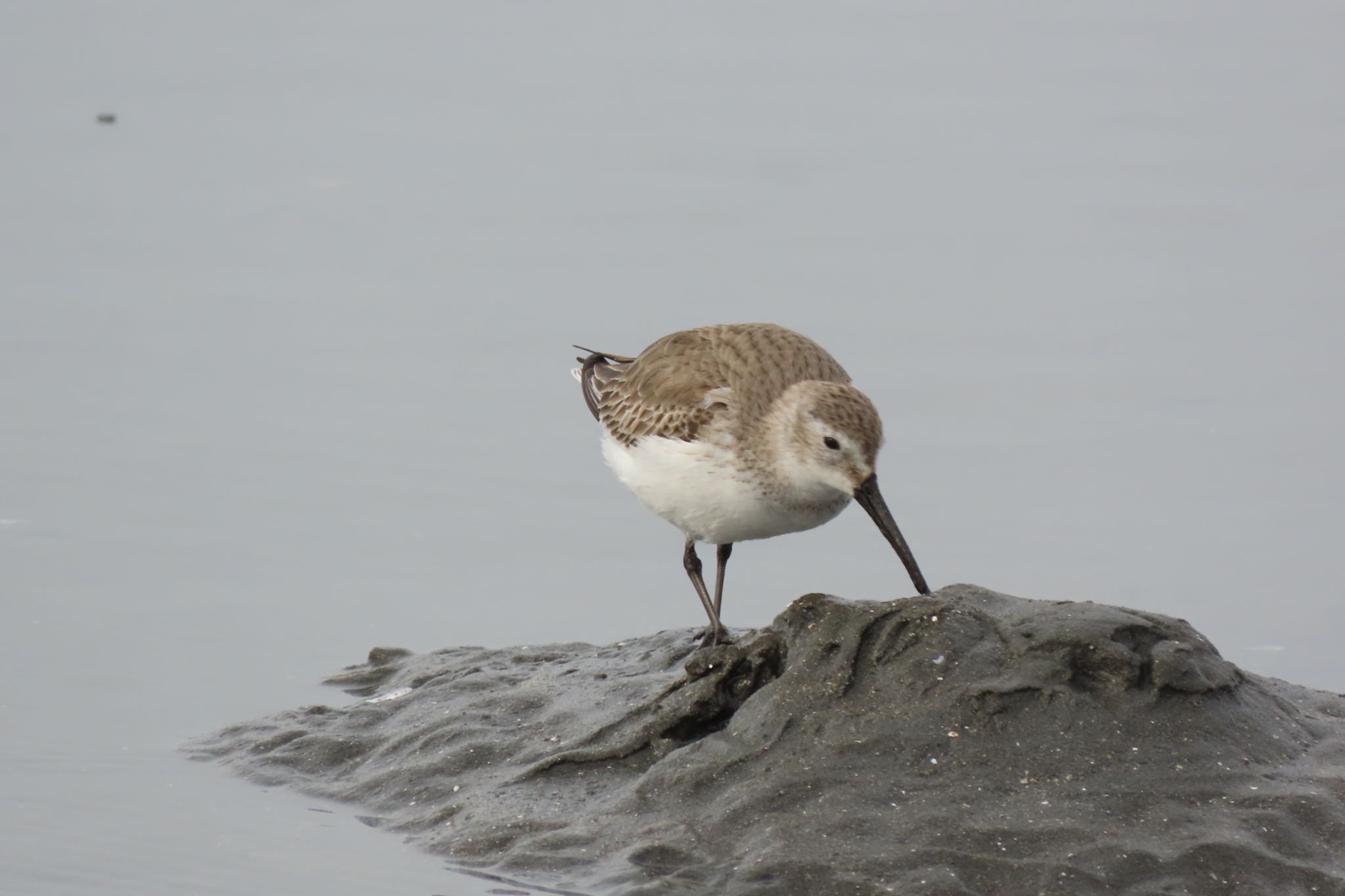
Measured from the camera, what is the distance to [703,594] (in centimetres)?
805

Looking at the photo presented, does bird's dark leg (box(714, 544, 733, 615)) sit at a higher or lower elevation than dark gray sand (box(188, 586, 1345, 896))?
higher

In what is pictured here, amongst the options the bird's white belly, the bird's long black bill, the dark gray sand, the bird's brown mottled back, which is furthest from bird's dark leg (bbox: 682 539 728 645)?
the bird's long black bill

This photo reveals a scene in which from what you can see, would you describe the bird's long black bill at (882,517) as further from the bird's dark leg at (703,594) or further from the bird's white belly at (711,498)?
the bird's dark leg at (703,594)

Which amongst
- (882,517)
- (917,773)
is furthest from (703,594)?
(917,773)

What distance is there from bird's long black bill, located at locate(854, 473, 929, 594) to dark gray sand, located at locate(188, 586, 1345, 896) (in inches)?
16.2

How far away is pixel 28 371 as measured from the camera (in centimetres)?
1048

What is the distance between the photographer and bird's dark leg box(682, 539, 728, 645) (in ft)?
25.7

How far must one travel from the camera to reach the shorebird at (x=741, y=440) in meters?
7.16

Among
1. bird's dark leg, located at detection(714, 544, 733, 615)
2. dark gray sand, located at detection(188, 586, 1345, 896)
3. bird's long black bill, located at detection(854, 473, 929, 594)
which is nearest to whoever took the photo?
dark gray sand, located at detection(188, 586, 1345, 896)

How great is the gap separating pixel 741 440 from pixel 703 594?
927 millimetres

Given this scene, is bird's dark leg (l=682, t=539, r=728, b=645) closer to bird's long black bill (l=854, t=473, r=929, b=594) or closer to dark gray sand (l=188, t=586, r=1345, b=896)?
dark gray sand (l=188, t=586, r=1345, b=896)

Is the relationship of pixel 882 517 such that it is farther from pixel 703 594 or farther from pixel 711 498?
pixel 703 594

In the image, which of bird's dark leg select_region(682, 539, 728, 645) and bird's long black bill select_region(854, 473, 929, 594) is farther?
bird's dark leg select_region(682, 539, 728, 645)

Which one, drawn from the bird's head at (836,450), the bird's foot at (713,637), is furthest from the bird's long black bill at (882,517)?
the bird's foot at (713,637)
